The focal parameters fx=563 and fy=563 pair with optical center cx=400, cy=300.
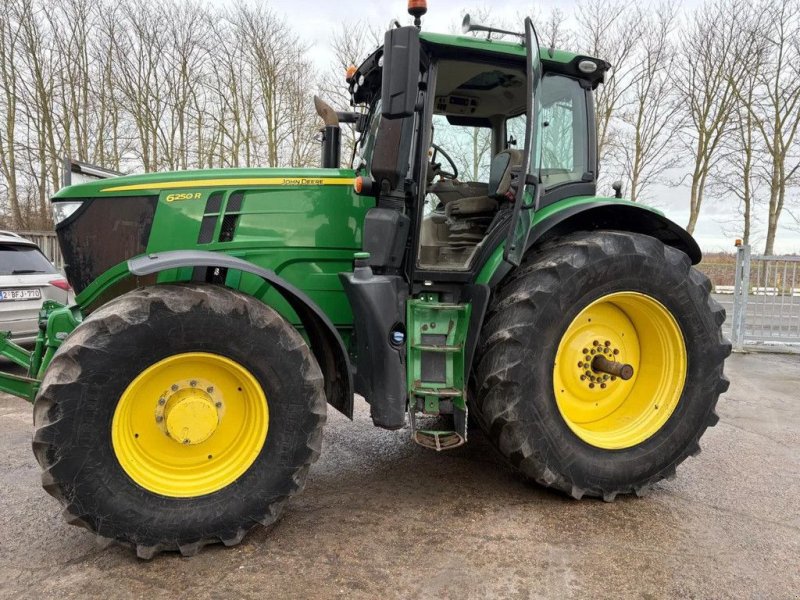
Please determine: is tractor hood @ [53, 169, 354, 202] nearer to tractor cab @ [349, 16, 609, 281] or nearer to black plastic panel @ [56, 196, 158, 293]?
black plastic panel @ [56, 196, 158, 293]

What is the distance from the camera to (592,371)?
10.8 feet

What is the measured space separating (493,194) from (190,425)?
6.84 feet

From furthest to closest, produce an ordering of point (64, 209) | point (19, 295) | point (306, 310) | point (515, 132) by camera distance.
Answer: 1. point (19, 295)
2. point (515, 132)
3. point (64, 209)
4. point (306, 310)

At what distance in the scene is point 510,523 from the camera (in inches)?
112

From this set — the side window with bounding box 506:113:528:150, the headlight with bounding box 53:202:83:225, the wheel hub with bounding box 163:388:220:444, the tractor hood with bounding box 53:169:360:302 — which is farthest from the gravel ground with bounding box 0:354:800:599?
the side window with bounding box 506:113:528:150

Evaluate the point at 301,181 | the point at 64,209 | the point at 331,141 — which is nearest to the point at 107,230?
the point at 64,209

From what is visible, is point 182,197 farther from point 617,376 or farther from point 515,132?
point 617,376

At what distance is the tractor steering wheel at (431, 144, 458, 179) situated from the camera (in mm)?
3666

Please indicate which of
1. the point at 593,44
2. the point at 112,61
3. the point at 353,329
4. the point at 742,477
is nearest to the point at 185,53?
the point at 112,61

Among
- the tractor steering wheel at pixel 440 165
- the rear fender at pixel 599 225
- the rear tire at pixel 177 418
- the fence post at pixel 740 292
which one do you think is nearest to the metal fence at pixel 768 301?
the fence post at pixel 740 292

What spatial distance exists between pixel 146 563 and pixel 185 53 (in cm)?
1966

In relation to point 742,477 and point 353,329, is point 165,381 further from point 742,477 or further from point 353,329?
point 742,477

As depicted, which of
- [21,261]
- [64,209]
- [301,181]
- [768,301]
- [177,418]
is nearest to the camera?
[177,418]

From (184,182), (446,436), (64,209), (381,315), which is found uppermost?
(184,182)
